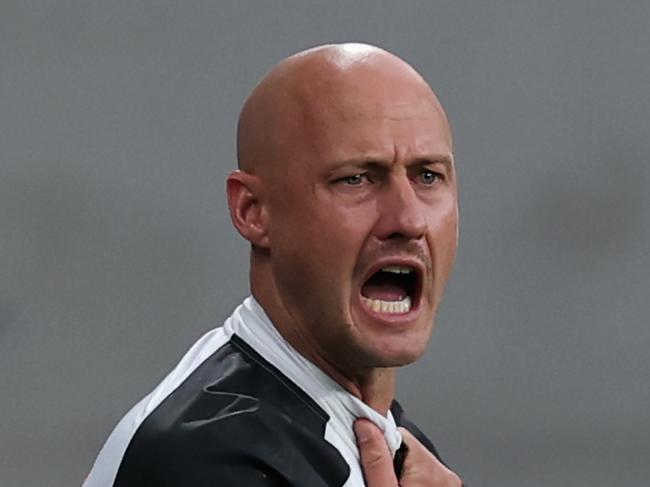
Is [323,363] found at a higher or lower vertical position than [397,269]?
lower

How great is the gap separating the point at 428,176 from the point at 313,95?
0.52ft

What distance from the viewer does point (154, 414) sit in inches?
70.5

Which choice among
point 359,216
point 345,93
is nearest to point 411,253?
point 359,216

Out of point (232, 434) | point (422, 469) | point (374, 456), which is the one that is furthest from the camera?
point (422, 469)

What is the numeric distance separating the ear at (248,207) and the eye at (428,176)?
0.59 feet

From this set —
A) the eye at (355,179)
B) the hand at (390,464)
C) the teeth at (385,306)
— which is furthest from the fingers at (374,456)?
the eye at (355,179)

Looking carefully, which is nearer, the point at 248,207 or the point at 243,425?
the point at 243,425

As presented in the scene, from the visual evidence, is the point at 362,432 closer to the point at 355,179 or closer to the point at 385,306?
the point at 385,306

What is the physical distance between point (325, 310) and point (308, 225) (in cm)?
10

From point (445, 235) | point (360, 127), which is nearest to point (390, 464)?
point (445, 235)

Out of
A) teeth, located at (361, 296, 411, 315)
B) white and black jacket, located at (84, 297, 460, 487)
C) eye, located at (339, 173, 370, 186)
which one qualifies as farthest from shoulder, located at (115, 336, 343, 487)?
eye, located at (339, 173, 370, 186)

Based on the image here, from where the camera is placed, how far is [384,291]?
1.82 m

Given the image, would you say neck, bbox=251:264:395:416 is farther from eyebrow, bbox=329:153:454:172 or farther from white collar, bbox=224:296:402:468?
eyebrow, bbox=329:153:454:172

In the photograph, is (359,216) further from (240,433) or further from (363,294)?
(240,433)
